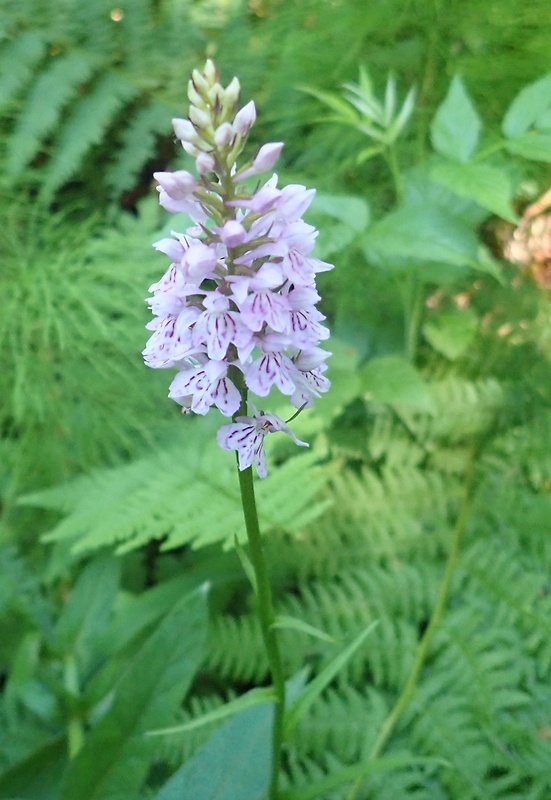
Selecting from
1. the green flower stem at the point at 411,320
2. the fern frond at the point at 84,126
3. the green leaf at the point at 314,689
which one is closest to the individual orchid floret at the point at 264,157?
the green leaf at the point at 314,689

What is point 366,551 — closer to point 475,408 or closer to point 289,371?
point 475,408

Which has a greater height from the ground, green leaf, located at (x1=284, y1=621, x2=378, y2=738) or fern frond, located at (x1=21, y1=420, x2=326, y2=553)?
fern frond, located at (x1=21, y1=420, x2=326, y2=553)

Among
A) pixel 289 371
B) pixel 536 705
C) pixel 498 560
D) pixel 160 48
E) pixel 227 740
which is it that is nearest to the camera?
pixel 289 371

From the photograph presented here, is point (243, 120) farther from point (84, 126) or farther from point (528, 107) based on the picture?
point (84, 126)

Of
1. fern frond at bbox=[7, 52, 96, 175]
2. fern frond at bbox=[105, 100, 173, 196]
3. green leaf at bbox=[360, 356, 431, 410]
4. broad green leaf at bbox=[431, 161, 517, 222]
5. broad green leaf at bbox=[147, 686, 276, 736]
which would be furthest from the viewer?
fern frond at bbox=[105, 100, 173, 196]

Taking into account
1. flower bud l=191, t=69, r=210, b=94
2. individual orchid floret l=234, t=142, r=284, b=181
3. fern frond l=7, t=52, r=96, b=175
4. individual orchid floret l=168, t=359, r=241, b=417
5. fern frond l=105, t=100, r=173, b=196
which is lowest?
individual orchid floret l=168, t=359, r=241, b=417

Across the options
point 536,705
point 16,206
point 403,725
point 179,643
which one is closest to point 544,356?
point 536,705

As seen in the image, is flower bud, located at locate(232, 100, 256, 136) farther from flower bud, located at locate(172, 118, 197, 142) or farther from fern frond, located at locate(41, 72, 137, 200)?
fern frond, located at locate(41, 72, 137, 200)

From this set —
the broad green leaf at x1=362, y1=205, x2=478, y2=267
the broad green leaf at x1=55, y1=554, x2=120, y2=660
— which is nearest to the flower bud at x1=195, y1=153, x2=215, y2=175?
the broad green leaf at x1=362, y1=205, x2=478, y2=267

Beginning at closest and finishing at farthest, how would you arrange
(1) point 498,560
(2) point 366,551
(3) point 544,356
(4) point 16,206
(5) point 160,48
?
(1) point 498,560
(2) point 366,551
(3) point 544,356
(4) point 16,206
(5) point 160,48
